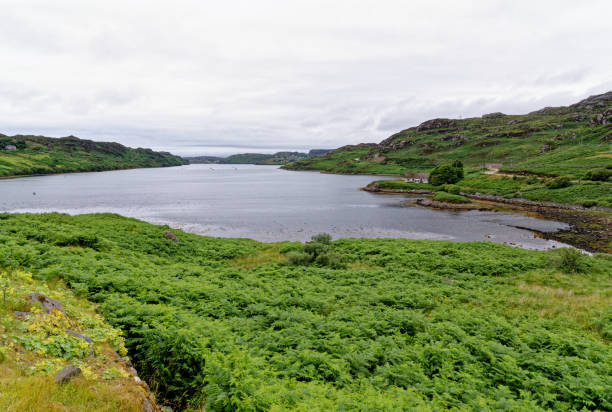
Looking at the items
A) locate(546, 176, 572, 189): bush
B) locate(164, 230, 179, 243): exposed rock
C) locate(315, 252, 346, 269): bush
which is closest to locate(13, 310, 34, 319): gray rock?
locate(315, 252, 346, 269): bush

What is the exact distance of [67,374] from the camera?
6.55 m

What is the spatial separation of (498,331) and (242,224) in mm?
55341

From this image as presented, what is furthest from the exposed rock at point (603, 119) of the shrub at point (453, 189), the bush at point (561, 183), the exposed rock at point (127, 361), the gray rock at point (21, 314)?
the gray rock at point (21, 314)

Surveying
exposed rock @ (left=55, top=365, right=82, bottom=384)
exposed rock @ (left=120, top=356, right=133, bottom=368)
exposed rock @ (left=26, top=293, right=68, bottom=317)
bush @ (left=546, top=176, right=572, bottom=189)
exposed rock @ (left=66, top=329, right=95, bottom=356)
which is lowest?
exposed rock @ (left=120, top=356, right=133, bottom=368)

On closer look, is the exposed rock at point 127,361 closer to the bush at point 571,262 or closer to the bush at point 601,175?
the bush at point 571,262

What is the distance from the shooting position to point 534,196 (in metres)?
87.2

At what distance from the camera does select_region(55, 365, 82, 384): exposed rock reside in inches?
251

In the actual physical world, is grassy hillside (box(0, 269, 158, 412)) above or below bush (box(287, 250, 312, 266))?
above

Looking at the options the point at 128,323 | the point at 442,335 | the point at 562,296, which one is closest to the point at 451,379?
the point at 442,335

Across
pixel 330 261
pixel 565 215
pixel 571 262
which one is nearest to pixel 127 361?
pixel 330 261

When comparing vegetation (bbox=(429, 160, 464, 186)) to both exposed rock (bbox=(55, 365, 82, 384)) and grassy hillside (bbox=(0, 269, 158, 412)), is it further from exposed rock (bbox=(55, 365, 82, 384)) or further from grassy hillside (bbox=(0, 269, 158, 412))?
exposed rock (bbox=(55, 365, 82, 384))

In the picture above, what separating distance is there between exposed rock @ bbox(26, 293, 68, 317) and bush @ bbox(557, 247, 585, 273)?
113 feet

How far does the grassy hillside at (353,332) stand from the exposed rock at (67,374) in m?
2.41

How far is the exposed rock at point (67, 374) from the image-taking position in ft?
20.9
